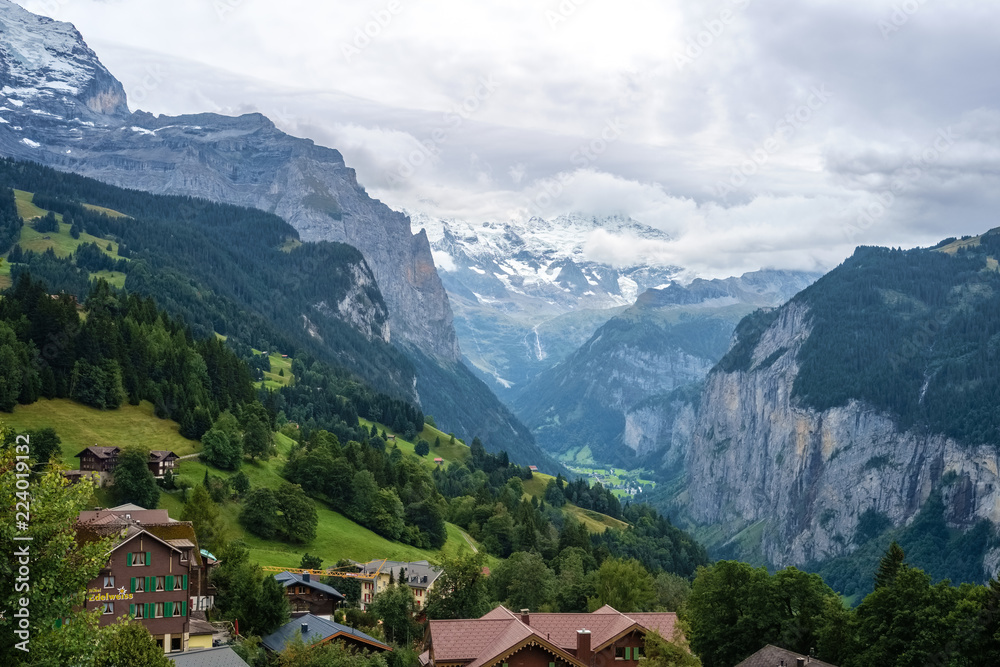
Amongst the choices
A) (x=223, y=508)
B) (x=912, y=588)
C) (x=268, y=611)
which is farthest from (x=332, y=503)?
(x=912, y=588)

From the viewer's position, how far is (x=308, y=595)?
309ft

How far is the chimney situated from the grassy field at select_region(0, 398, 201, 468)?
66.0m

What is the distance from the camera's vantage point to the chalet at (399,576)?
108 m

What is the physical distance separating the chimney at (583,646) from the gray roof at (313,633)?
16.4 metres

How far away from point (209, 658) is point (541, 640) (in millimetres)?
19951

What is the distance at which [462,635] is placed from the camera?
67.1 m

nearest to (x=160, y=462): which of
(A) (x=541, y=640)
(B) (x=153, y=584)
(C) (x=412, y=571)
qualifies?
(C) (x=412, y=571)

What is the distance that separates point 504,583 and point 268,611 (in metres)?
37.8

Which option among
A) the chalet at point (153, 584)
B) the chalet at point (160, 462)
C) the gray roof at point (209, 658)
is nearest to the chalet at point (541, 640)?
the gray roof at point (209, 658)

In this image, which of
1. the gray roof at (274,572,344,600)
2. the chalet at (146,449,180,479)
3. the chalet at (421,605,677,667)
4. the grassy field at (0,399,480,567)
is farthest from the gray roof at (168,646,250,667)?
the chalet at (146,449,180,479)

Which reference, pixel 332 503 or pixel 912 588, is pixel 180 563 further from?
pixel 332 503

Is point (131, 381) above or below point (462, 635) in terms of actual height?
above
